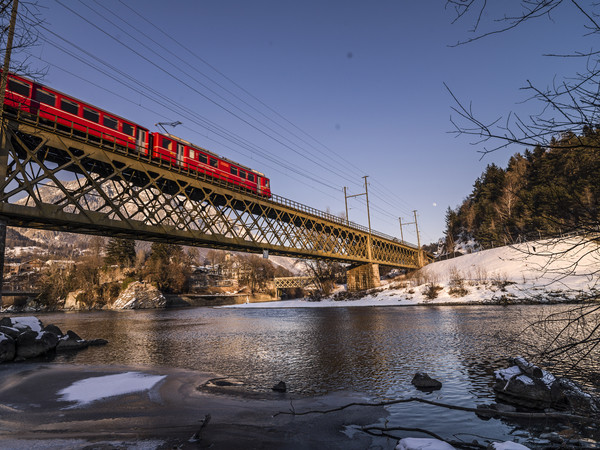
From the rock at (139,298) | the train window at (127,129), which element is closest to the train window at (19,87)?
the train window at (127,129)

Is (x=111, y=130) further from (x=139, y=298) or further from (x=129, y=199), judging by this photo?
(x=139, y=298)

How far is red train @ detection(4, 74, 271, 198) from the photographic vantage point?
59.6 ft

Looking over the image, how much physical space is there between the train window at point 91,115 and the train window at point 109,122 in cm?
40

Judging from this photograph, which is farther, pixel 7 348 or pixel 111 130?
pixel 111 130

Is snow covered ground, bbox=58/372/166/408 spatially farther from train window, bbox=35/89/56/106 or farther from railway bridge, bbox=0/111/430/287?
train window, bbox=35/89/56/106

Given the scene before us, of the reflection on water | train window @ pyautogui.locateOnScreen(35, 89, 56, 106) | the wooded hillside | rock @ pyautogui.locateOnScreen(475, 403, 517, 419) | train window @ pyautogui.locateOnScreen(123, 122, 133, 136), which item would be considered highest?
train window @ pyautogui.locateOnScreen(123, 122, 133, 136)

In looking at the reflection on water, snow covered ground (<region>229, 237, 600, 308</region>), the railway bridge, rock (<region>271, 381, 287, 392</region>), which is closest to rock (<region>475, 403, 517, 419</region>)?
the reflection on water

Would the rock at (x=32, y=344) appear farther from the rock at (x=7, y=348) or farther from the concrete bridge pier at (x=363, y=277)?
the concrete bridge pier at (x=363, y=277)

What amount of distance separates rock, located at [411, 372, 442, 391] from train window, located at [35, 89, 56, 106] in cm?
2441

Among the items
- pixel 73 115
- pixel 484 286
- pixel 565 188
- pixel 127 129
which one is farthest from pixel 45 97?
pixel 484 286

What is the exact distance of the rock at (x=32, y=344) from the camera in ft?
46.3

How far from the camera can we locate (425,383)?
24.4 feet

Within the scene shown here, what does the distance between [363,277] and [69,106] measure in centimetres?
4987

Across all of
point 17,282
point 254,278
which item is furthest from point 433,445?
point 17,282
